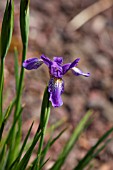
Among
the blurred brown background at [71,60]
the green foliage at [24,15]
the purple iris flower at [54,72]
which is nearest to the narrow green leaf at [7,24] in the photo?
the green foliage at [24,15]

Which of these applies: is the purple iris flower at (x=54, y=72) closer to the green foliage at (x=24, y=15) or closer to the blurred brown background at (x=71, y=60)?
the green foliage at (x=24, y=15)

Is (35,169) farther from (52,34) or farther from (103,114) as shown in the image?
(52,34)

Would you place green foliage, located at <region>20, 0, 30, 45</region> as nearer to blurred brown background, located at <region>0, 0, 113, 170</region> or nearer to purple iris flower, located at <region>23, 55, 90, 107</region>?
purple iris flower, located at <region>23, 55, 90, 107</region>

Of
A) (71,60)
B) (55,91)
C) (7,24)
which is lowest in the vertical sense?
(55,91)

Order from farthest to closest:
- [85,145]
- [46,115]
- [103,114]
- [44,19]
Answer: [44,19] → [103,114] → [85,145] → [46,115]

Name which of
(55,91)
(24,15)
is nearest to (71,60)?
(24,15)

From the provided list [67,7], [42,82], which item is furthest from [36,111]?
[67,7]

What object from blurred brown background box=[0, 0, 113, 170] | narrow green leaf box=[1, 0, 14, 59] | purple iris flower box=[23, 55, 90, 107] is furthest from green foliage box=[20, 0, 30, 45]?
blurred brown background box=[0, 0, 113, 170]

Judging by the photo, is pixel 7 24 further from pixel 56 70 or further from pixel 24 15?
pixel 56 70
